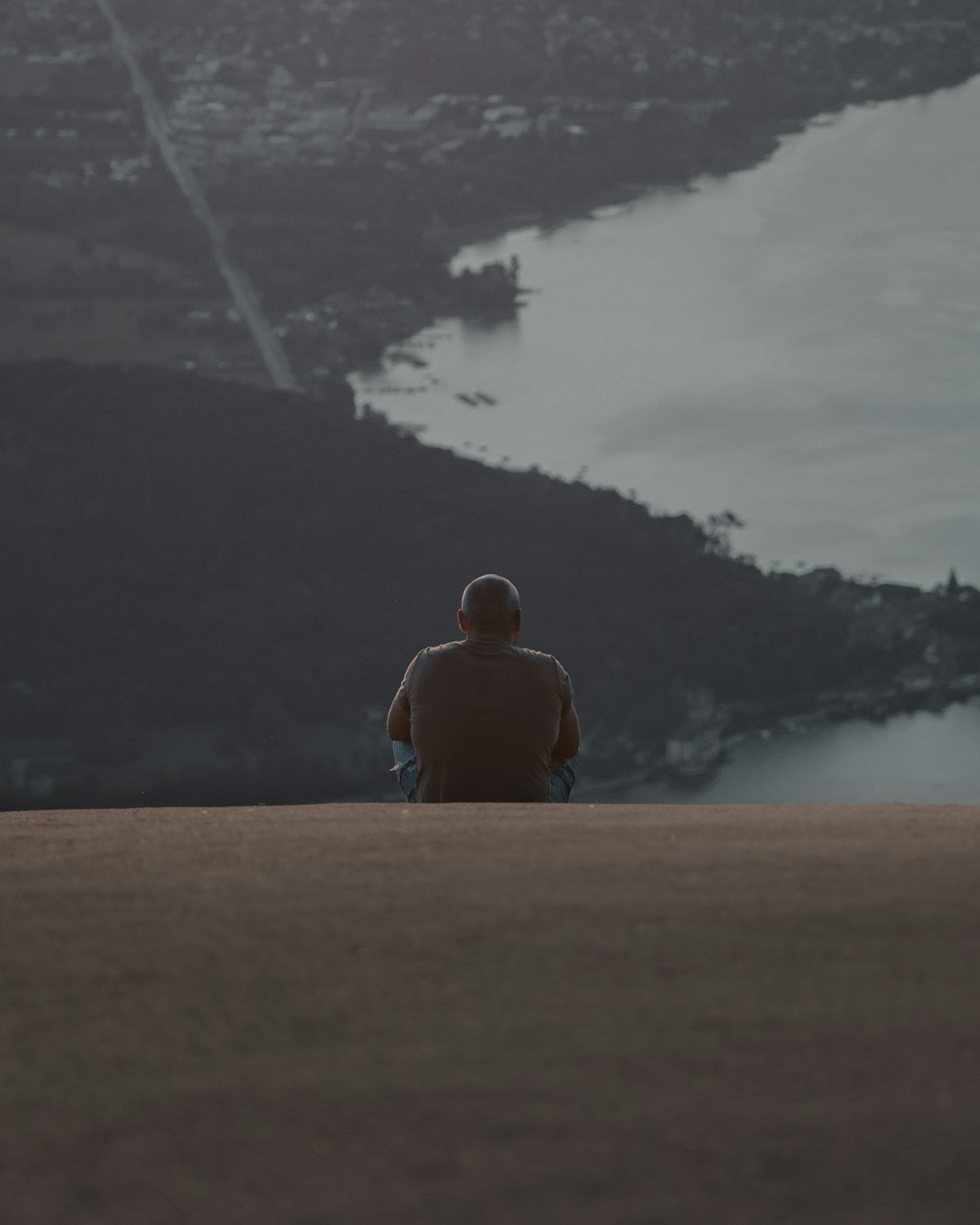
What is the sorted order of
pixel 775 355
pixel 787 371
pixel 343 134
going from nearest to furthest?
pixel 787 371 < pixel 775 355 < pixel 343 134

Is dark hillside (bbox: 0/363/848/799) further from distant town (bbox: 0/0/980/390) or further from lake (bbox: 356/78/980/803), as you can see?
distant town (bbox: 0/0/980/390)

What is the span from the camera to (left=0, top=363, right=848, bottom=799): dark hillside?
113ft

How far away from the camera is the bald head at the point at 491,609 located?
3.28 m

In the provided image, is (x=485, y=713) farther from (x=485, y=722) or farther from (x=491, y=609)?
(x=491, y=609)

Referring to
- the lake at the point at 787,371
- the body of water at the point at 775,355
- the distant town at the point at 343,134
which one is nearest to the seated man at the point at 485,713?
the lake at the point at 787,371

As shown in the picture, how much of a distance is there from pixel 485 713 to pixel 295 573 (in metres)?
35.4

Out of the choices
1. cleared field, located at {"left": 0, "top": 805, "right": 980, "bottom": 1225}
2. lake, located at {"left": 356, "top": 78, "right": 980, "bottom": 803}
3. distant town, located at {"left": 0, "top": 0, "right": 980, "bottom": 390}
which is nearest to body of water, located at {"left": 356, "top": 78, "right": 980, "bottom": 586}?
lake, located at {"left": 356, "top": 78, "right": 980, "bottom": 803}

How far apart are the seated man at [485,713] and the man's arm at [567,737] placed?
0.29ft

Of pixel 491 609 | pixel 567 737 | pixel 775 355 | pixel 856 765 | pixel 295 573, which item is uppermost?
pixel 775 355

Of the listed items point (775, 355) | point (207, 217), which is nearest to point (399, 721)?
point (207, 217)

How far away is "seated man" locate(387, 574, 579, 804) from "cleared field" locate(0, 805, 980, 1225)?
144cm

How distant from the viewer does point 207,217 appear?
50.2 m

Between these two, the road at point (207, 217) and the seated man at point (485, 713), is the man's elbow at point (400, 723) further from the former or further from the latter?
the road at point (207, 217)

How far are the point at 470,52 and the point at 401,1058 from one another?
5997 centimetres
